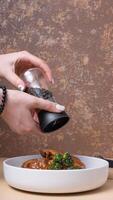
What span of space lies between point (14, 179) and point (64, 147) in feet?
1.42

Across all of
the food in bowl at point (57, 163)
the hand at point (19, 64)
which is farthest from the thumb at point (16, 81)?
the food in bowl at point (57, 163)

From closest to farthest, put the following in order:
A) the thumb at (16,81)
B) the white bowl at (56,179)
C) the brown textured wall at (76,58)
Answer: the white bowl at (56,179), the thumb at (16,81), the brown textured wall at (76,58)

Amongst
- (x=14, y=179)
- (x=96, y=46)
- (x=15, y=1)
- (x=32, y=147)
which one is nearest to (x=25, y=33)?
(x=15, y=1)

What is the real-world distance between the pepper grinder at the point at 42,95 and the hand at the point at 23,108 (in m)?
0.01

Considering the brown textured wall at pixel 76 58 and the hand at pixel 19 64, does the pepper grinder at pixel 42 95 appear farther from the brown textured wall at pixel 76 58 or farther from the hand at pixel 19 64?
the brown textured wall at pixel 76 58

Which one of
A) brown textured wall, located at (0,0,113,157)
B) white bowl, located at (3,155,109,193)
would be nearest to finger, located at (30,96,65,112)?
white bowl, located at (3,155,109,193)

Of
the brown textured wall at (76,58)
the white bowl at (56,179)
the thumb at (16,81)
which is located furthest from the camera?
the brown textured wall at (76,58)

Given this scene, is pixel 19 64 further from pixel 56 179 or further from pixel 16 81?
pixel 56 179

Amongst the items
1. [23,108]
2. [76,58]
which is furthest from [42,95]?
[76,58]

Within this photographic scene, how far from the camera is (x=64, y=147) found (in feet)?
3.67

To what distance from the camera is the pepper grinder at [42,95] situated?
728 mm

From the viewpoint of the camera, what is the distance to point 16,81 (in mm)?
806

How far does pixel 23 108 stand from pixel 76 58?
400 mm

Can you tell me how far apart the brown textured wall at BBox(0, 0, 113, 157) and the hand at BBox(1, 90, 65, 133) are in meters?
0.35
